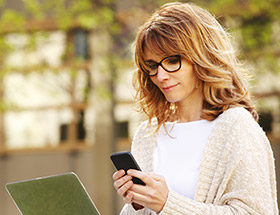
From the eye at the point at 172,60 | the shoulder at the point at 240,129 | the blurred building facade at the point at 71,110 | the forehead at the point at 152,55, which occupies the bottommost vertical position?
the blurred building facade at the point at 71,110

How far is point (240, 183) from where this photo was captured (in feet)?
6.10

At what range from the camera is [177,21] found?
2.03 metres

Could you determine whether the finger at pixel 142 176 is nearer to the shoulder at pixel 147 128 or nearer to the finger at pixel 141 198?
the finger at pixel 141 198

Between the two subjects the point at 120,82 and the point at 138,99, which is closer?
the point at 138,99

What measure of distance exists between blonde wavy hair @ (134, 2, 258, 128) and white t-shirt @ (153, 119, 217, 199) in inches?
3.2

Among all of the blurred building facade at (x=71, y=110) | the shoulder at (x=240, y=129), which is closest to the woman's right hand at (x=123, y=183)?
the shoulder at (x=240, y=129)

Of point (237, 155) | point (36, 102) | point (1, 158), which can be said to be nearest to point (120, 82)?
point (36, 102)

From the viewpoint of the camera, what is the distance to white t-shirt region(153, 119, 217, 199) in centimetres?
204

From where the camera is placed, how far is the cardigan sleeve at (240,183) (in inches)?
72.4

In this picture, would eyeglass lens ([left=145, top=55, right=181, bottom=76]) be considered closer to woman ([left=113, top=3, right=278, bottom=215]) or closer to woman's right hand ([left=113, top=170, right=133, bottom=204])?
woman ([left=113, top=3, right=278, bottom=215])

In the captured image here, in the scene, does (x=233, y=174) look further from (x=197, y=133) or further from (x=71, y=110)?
(x=71, y=110)

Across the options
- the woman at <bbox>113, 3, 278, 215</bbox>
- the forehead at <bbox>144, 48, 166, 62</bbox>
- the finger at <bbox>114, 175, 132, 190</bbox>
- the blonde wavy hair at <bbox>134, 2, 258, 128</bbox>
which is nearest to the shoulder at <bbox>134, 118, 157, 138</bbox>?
the woman at <bbox>113, 3, 278, 215</bbox>

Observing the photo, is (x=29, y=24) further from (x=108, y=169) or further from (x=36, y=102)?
(x=108, y=169)

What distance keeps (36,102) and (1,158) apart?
49.3 inches
